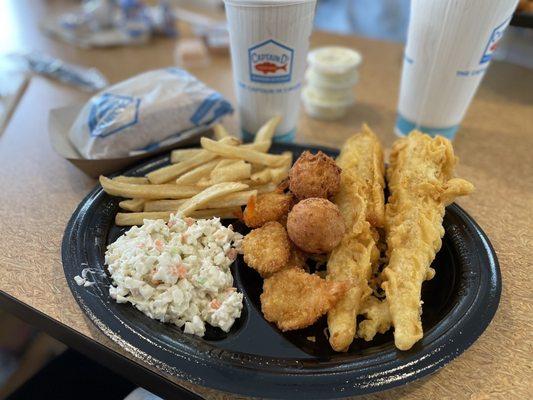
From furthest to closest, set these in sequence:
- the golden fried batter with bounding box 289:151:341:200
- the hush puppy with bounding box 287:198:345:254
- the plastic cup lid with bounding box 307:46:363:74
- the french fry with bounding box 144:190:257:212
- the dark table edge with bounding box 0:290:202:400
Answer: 1. the plastic cup lid with bounding box 307:46:363:74
2. the french fry with bounding box 144:190:257:212
3. the golden fried batter with bounding box 289:151:341:200
4. the hush puppy with bounding box 287:198:345:254
5. the dark table edge with bounding box 0:290:202:400

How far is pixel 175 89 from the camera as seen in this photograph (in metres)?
1.78

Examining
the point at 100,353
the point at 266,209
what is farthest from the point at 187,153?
the point at 100,353

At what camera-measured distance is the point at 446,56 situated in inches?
65.6

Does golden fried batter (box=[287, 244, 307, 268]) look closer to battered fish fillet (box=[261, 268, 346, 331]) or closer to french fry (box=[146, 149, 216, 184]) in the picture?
battered fish fillet (box=[261, 268, 346, 331])

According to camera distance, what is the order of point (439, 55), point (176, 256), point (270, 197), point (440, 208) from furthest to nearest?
point (439, 55)
point (270, 197)
point (440, 208)
point (176, 256)

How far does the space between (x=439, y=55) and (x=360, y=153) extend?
0.55m

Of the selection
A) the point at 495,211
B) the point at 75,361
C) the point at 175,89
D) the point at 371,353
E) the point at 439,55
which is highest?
the point at 439,55

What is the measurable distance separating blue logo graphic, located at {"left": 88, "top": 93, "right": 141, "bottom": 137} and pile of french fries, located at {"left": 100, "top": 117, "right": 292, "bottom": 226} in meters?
0.23

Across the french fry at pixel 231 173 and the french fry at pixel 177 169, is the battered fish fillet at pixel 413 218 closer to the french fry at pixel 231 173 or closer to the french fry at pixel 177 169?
the french fry at pixel 231 173

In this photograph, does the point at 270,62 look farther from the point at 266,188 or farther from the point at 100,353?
the point at 100,353

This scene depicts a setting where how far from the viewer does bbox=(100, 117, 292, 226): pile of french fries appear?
142 centimetres

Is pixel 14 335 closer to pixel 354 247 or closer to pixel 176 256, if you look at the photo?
pixel 176 256

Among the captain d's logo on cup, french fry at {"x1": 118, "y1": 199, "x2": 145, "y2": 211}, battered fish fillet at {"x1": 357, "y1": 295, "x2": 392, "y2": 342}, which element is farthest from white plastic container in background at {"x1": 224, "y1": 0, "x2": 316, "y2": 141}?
battered fish fillet at {"x1": 357, "y1": 295, "x2": 392, "y2": 342}

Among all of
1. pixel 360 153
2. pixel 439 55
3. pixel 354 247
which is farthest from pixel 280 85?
pixel 354 247
